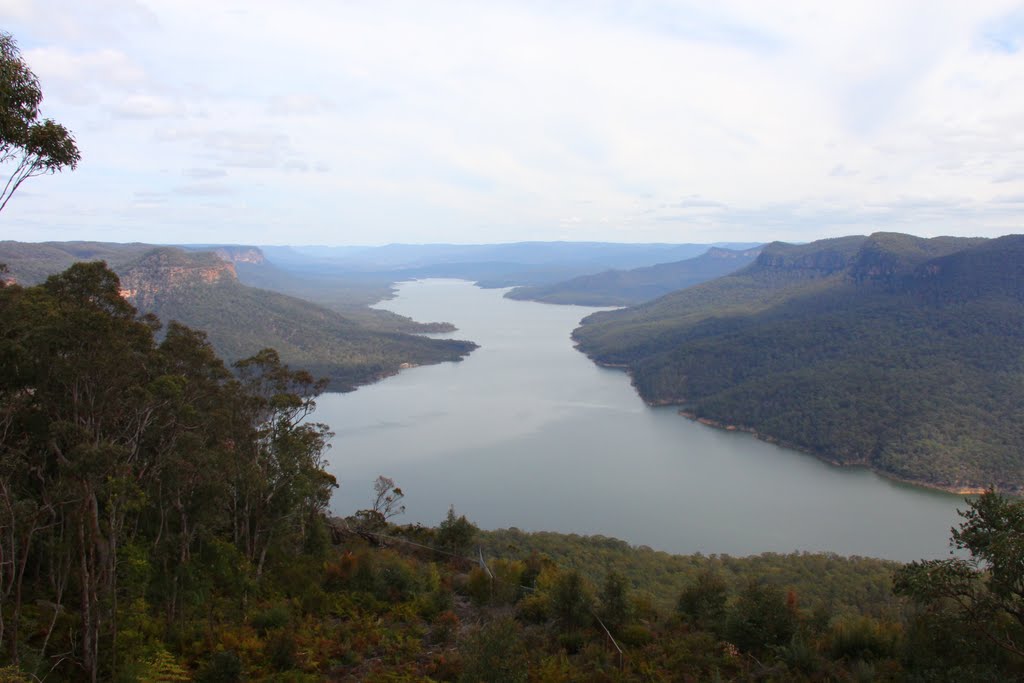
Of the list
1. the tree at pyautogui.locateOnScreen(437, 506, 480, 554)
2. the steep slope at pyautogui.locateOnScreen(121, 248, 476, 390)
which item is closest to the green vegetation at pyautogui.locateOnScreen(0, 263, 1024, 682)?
the tree at pyautogui.locateOnScreen(437, 506, 480, 554)

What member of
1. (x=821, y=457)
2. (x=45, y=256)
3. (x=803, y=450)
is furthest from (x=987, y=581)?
(x=45, y=256)

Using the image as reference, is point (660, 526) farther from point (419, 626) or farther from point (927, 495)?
point (419, 626)

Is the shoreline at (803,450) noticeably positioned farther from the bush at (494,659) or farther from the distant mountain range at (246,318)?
the distant mountain range at (246,318)

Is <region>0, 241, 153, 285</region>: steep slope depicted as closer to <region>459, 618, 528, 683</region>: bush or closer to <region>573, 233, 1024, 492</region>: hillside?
<region>459, 618, 528, 683</region>: bush

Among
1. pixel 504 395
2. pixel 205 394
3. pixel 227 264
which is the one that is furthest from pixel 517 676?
pixel 227 264

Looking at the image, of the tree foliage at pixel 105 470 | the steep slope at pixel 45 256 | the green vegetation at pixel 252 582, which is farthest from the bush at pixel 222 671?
the steep slope at pixel 45 256

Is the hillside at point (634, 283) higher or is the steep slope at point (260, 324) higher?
the hillside at point (634, 283)
